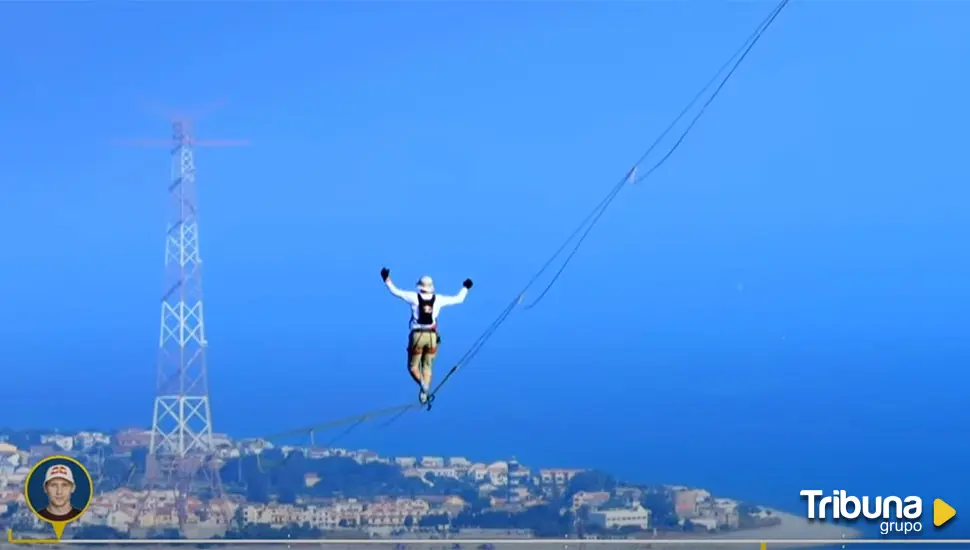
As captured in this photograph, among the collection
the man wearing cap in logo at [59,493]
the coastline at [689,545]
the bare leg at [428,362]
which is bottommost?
the coastline at [689,545]

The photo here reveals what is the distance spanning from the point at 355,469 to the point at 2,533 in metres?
3.98

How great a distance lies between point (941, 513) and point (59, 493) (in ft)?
30.1

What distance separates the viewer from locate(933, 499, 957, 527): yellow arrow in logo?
14500mm

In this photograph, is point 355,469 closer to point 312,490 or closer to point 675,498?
point 312,490

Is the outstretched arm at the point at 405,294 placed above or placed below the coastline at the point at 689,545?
above

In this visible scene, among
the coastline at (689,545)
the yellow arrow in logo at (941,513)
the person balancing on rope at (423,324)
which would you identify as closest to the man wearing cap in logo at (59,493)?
the coastline at (689,545)

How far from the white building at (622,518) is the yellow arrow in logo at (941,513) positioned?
3.10 m

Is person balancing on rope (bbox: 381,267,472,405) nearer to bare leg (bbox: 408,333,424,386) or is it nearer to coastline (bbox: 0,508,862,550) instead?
bare leg (bbox: 408,333,424,386)

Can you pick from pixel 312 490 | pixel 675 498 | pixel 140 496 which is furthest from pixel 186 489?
pixel 675 498

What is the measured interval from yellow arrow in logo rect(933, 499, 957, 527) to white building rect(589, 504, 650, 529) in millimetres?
3097

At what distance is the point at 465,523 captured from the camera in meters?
16.0

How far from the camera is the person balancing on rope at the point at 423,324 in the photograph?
11.2 metres

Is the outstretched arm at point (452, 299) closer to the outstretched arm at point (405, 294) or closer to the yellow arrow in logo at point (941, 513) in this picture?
the outstretched arm at point (405, 294)

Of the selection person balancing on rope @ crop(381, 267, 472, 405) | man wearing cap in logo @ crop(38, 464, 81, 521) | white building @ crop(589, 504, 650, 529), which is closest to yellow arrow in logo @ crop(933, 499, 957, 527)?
white building @ crop(589, 504, 650, 529)
